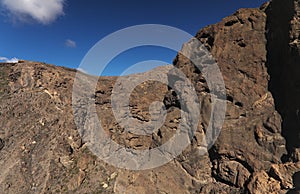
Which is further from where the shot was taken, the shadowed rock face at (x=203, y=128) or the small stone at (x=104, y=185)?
the small stone at (x=104, y=185)

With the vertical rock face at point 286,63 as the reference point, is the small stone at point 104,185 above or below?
below

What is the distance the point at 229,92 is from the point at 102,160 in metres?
16.5

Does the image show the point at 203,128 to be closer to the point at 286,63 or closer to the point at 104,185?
the point at 286,63

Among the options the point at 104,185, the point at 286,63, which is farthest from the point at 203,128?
the point at 104,185

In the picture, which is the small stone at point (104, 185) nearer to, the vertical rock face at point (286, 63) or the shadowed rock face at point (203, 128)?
the shadowed rock face at point (203, 128)

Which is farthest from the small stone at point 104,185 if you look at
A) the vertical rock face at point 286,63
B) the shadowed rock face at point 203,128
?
the vertical rock face at point 286,63

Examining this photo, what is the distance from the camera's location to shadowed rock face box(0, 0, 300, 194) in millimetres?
17891

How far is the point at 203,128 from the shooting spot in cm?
2233

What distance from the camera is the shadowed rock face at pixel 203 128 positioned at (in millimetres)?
17891

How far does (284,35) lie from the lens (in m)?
18.1

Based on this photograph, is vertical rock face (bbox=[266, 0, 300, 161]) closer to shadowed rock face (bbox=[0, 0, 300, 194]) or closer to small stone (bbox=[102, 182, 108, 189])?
shadowed rock face (bbox=[0, 0, 300, 194])

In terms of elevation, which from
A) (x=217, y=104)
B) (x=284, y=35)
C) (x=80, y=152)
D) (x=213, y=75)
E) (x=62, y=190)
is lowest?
(x=62, y=190)

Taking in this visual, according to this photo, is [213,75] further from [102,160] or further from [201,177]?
[102,160]

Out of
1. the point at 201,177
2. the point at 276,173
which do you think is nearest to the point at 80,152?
the point at 201,177
